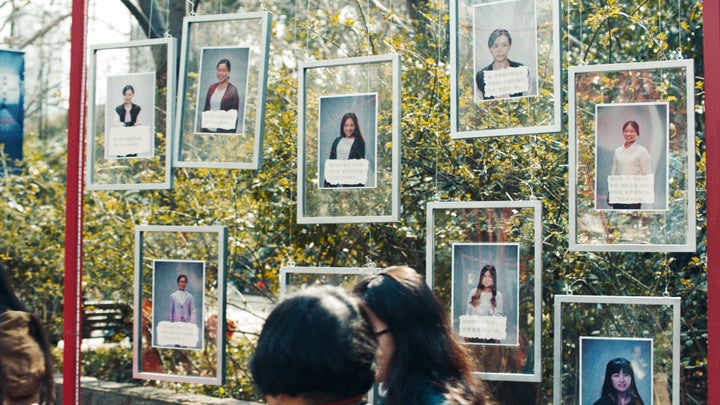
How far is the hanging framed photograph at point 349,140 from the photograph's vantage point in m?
2.68

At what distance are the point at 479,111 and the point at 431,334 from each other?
795 millimetres

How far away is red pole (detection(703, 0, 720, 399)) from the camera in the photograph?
2244 millimetres

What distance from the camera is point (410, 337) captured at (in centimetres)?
201

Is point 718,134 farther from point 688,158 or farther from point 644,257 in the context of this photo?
point 644,257

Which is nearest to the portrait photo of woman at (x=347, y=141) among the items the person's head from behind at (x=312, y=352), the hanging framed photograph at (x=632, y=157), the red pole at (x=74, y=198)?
the hanging framed photograph at (x=632, y=157)

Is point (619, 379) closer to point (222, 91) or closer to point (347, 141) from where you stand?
point (347, 141)

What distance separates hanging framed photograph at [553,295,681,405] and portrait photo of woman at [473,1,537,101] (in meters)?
0.60

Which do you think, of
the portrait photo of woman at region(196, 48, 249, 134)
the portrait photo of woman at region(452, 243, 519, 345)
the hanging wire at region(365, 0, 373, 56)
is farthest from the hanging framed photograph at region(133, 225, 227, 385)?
the hanging wire at region(365, 0, 373, 56)

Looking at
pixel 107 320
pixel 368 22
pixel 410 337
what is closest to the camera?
pixel 410 337

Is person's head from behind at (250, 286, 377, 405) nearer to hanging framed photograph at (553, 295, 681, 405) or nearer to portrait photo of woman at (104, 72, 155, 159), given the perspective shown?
hanging framed photograph at (553, 295, 681, 405)

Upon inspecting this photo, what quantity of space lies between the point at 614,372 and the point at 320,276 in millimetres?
914

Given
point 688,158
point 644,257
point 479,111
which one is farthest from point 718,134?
point 644,257

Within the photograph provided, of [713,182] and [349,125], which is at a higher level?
[349,125]

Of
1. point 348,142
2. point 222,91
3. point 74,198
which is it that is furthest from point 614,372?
point 74,198
